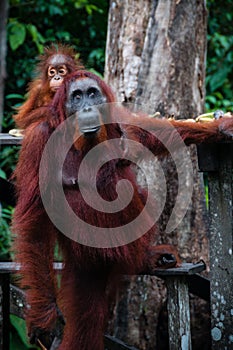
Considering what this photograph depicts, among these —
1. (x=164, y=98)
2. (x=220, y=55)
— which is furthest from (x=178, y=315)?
(x=220, y=55)

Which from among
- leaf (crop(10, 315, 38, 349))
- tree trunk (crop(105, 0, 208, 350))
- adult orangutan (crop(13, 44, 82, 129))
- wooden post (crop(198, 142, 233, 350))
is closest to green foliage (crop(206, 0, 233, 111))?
tree trunk (crop(105, 0, 208, 350))

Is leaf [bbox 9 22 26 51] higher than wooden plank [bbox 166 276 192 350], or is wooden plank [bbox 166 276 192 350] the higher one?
leaf [bbox 9 22 26 51]

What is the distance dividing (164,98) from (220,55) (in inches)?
114

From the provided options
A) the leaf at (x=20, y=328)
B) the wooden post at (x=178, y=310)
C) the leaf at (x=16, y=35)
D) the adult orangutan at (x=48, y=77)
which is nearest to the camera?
the wooden post at (x=178, y=310)

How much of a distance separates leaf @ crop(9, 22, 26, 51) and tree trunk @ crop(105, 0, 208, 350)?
1.69 meters

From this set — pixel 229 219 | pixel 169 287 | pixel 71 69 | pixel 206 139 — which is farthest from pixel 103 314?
pixel 71 69

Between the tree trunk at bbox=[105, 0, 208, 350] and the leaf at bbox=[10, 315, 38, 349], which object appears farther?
the leaf at bbox=[10, 315, 38, 349]

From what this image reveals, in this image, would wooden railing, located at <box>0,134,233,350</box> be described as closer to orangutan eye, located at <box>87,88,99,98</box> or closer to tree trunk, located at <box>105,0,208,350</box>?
orangutan eye, located at <box>87,88,99,98</box>

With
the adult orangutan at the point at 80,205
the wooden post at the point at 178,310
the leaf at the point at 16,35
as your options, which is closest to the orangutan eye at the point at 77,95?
the adult orangutan at the point at 80,205

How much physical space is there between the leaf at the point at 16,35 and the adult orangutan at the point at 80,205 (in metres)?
2.64

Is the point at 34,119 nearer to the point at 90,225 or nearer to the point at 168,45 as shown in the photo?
the point at 90,225

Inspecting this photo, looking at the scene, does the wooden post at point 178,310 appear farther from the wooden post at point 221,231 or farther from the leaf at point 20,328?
the leaf at point 20,328

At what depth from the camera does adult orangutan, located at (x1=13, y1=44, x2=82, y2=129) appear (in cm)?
383

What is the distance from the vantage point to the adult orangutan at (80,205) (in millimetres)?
3031
